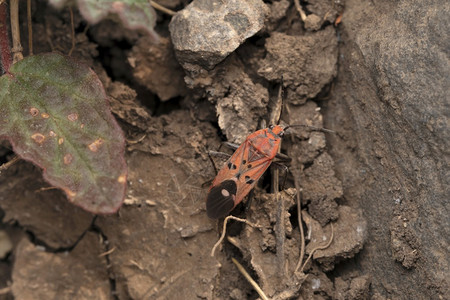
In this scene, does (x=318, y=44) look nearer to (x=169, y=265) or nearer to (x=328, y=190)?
(x=328, y=190)

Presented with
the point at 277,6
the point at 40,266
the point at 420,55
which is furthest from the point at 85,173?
the point at 420,55

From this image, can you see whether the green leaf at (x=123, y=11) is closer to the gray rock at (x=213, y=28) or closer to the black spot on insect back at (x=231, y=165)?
the gray rock at (x=213, y=28)

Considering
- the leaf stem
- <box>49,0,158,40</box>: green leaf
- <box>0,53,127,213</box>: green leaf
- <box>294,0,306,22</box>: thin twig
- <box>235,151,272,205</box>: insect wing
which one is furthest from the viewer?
<box>294,0,306,22</box>: thin twig

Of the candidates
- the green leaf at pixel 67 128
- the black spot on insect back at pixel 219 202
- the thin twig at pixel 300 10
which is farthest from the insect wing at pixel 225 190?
the thin twig at pixel 300 10

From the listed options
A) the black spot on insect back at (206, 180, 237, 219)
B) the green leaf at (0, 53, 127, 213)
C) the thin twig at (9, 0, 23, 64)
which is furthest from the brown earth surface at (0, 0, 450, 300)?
the green leaf at (0, 53, 127, 213)

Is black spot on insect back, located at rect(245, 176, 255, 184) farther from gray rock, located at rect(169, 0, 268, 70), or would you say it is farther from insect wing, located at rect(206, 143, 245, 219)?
gray rock, located at rect(169, 0, 268, 70)

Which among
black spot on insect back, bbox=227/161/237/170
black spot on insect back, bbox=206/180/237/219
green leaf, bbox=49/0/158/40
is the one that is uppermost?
green leaf, bbox=49/0/158/40

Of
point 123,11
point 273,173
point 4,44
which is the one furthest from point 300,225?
point 4,44
